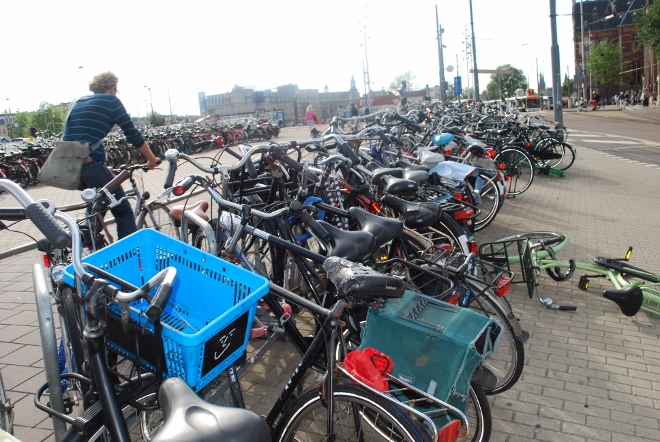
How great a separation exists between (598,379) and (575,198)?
5.93m

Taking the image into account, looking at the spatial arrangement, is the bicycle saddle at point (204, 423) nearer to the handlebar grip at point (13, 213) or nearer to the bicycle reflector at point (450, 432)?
the bicycle reflector at point (450, 432)

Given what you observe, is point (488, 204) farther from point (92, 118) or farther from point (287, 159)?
point (92, 118)

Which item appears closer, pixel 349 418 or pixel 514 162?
pixel 349 418

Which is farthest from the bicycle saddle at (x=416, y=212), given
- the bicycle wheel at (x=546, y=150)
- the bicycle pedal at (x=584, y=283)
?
the bicycle wheel at (x=546, y=150)

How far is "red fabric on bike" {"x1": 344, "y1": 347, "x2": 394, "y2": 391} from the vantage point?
178cm

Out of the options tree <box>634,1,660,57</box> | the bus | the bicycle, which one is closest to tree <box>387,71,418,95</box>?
the bus

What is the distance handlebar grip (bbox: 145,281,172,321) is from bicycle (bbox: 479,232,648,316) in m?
3.44

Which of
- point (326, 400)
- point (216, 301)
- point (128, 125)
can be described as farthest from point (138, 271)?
Result: point (128, 125)

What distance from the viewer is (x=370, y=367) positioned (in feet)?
5.94

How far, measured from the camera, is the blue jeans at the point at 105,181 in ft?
14.6

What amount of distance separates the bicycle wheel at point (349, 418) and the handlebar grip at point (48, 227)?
1034 millimetres

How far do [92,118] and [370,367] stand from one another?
368cm

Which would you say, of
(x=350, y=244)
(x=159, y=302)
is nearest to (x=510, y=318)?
(x=350, y=244)

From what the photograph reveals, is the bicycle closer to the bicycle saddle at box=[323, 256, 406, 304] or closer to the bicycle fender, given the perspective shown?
the bicycle fender
